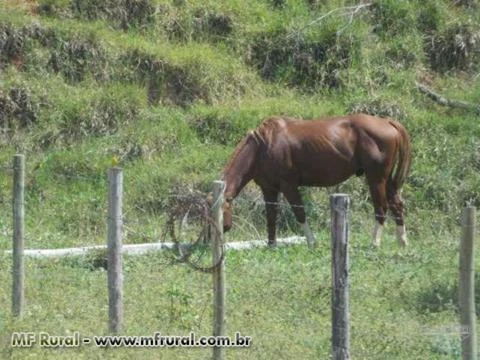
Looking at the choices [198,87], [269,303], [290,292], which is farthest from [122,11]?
[269,303]

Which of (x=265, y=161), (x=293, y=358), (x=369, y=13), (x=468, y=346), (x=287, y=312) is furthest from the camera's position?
(x=369, y=13)

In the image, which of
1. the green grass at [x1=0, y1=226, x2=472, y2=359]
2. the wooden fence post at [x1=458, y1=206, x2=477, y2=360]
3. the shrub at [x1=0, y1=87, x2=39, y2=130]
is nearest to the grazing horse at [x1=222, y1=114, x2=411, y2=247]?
the green grass at [x1=0, y1=226, x2=472, y2=359]

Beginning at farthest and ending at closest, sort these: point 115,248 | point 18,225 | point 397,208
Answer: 1. point 397,208
2. point 18,225
3. point 115,248

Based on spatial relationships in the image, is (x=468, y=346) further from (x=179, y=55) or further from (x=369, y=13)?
(x=369, y=13)

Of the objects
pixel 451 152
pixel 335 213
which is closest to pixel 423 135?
pixel 451 152

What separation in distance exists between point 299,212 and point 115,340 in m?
5.82

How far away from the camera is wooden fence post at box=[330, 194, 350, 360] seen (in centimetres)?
707

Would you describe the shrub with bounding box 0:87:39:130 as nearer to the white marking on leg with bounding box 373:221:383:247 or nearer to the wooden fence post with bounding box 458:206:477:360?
the white marking on leg with bounding box 373:221:383:247

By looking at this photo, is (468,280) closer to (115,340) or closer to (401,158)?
(115,340)

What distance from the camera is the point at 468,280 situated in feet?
22.3

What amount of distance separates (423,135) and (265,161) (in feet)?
13.2

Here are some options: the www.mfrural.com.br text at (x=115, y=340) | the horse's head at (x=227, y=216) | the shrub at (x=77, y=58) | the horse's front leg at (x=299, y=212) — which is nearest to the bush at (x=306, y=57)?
the shrub at (x=77, y=58)

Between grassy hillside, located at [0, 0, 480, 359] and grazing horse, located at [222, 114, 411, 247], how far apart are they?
2.50 feet

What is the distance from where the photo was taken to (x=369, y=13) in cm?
1980
